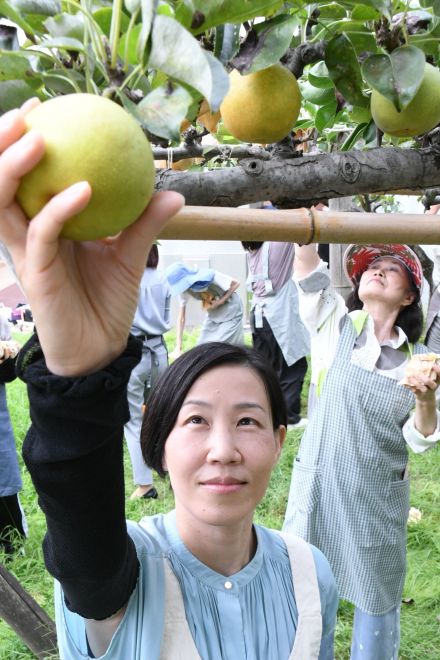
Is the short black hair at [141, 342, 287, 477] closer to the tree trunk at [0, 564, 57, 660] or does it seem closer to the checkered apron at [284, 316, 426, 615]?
the checkered apron at [284, 316, 426, 615]

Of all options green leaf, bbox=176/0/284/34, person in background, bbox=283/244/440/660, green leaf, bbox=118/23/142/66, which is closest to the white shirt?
person in background, bbox=283/244/440/660

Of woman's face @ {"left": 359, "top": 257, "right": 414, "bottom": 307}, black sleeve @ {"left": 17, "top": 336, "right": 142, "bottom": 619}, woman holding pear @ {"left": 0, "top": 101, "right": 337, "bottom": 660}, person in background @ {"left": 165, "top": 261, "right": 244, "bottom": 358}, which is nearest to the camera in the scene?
woman holding pear @ {"left": 0, "top": 101, "right": 337, "bottom": 660}

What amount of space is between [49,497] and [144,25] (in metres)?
0.46

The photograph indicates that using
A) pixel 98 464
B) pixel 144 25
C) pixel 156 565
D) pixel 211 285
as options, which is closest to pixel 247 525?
pixel 156 565

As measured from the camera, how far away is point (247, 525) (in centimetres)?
101

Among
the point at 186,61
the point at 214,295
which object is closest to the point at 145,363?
the point at 214,295

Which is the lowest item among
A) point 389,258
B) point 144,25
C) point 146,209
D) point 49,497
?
point 389,258

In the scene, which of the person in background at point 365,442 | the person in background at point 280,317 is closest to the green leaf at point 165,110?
the person in background at point 365,442

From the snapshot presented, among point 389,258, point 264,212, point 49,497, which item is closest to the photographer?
point 49,497

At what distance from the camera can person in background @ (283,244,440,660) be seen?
6.35ft

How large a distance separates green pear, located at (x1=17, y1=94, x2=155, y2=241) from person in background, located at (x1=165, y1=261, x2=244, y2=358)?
3.36m

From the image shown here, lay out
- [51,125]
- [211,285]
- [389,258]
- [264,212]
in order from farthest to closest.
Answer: [211,285] → [389,258] → [264,212] → [51,125]

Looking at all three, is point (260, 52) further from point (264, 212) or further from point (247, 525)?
point (247, 525)

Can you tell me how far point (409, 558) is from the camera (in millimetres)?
2746
